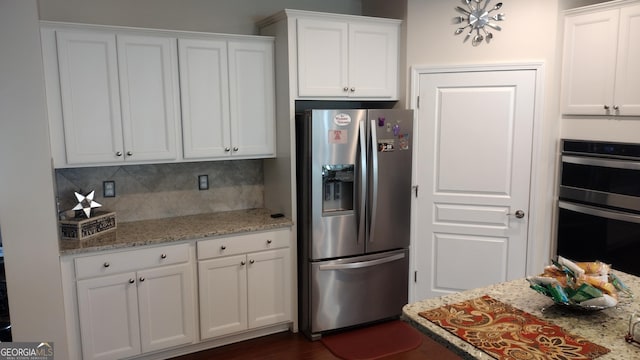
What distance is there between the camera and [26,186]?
2.61 metres

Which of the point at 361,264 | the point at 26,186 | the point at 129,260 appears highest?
the point at 26,186

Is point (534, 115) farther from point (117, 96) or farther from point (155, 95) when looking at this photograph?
point (117, 96)

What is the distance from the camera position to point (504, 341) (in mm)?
1551

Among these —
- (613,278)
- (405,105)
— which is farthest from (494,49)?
(613,278)

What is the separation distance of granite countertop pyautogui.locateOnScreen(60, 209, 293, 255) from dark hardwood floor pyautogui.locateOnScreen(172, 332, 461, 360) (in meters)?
0.84

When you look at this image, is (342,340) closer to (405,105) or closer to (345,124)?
(345,124)

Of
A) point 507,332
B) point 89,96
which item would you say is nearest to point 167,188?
point 89,96

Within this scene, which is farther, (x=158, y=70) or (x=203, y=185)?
(x=203, y=185)

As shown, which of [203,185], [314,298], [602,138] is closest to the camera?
[602,138]

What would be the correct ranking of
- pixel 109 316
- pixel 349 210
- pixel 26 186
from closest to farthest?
1. pixel 26 186
2. pixel 109 316
3. pixel 349 210

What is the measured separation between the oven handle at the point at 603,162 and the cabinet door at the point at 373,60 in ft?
4.37

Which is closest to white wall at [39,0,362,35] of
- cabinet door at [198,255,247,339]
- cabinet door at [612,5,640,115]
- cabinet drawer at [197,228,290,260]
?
cabinet drawer at [197,228,290,260]

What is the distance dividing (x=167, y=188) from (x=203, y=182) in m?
0.27

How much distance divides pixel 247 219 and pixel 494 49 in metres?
2.20
